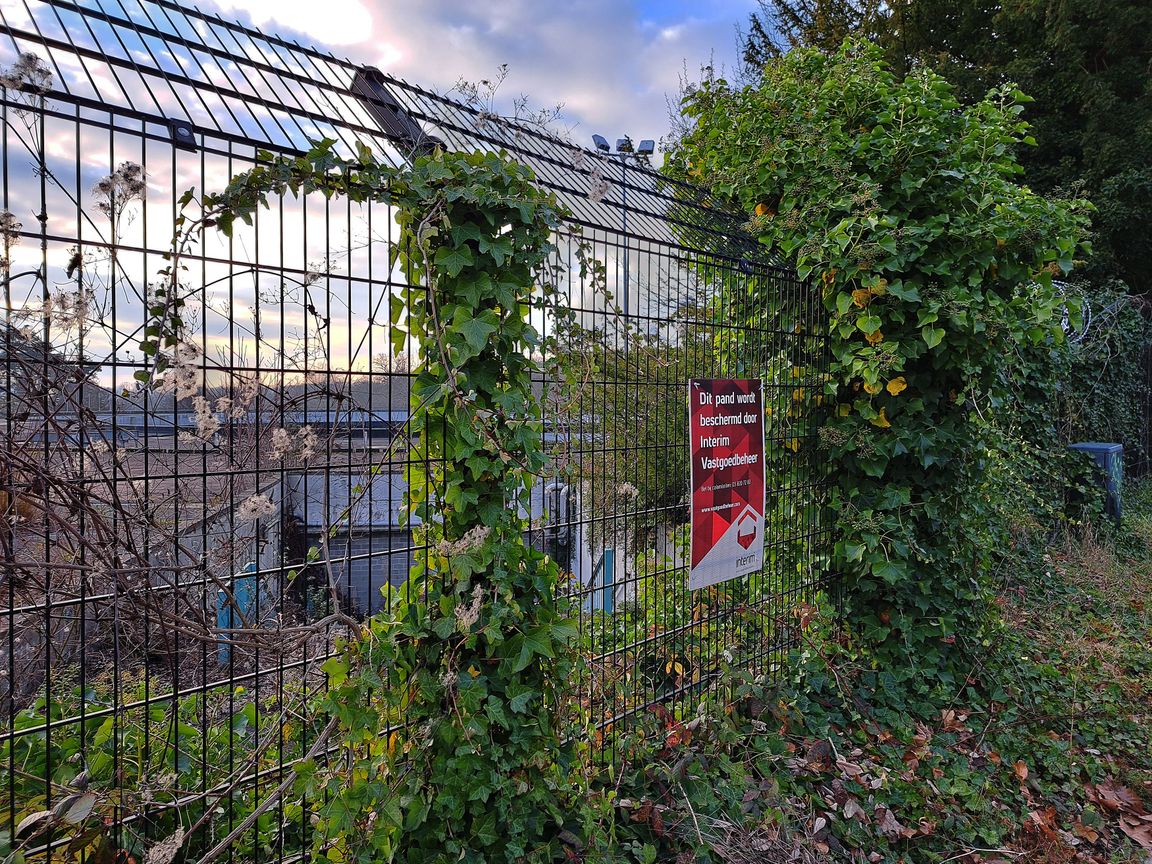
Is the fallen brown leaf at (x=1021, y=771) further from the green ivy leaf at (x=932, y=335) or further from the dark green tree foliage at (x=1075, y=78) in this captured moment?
the dark green tree foliage at (x=1075, y=78)

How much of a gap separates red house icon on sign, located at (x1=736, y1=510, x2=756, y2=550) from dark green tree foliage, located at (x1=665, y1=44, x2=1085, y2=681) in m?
0.74

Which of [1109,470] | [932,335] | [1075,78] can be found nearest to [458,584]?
[932,335]

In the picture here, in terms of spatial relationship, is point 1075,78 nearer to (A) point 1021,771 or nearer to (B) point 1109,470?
(B) point 1109,470

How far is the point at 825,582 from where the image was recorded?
4.29 meters

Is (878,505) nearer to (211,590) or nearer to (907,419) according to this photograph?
(907,419)

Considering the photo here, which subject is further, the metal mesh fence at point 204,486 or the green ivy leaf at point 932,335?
the green ivy leaf at point 932,335

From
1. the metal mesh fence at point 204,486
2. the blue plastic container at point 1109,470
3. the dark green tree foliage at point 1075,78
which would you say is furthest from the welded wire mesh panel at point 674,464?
the dark green tree foliage at point 1075,78

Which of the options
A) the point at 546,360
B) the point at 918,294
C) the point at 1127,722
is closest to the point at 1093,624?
the point at 1127,722

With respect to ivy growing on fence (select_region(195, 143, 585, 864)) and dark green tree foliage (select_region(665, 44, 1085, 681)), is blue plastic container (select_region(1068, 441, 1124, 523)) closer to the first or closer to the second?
dark green tree foliage (select_region(665, 44, 1085, 681))

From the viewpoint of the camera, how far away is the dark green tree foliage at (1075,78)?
11359 mm

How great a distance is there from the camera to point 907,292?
3.80 meters

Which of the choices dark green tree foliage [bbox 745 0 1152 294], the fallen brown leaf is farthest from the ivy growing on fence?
dark green tree foliage [bbox 745 0 1152 294]

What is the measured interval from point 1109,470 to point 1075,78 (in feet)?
29.6

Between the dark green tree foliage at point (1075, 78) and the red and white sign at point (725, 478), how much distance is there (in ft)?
33.1
